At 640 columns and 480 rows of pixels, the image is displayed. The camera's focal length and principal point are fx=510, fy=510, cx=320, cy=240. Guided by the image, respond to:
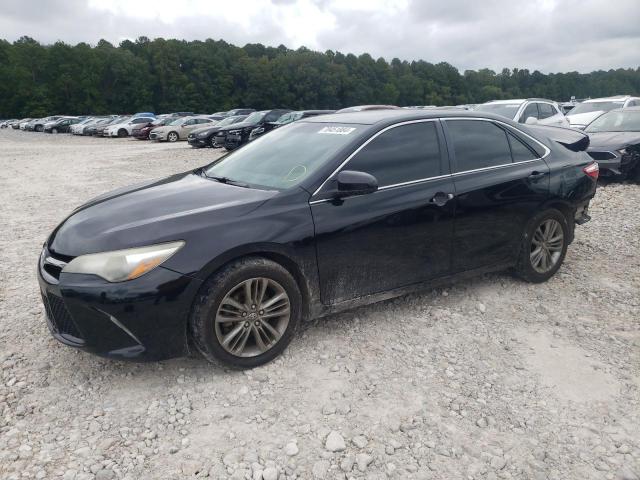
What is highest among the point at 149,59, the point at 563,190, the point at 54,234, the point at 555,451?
the point at 149,59

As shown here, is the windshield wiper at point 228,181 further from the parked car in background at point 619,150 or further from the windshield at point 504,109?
the windshield at point 504,109

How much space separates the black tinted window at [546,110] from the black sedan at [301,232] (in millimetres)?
9237

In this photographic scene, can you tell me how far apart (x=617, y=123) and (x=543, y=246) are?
23.9 feet

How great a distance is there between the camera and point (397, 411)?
2.89 meters

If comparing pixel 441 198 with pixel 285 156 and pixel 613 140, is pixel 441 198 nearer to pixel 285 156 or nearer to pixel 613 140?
pixel 285 156

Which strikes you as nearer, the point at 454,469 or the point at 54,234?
the point at 454,469

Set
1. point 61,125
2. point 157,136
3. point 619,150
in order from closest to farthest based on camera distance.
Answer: point 619,150
point 157,136
point 61,125

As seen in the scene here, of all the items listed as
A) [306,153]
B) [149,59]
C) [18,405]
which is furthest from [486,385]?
[149,59]

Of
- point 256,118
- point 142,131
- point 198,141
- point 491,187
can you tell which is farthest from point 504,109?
point 142,131

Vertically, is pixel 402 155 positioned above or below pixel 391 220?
above

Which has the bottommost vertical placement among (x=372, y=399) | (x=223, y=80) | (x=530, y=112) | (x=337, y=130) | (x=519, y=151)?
(x=372, y=399)

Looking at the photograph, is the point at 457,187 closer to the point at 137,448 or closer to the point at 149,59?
the point at 137,448

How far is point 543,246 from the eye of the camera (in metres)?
4.66

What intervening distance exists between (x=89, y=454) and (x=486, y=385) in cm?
226
